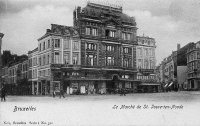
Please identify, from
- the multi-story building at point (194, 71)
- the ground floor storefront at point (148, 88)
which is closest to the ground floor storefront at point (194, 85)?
the multi-story building at point (194, 71)

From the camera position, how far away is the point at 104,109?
7.52 meters

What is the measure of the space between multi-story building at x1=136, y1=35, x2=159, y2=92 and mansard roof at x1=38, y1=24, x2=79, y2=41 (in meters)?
1.65

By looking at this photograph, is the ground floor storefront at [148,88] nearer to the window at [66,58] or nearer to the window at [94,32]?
the window at [94,32]

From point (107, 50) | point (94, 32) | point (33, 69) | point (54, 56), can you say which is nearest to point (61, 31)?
point (54, 56)

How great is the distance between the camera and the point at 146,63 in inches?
356

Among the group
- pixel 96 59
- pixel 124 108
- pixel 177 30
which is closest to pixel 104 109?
pixel 124 108

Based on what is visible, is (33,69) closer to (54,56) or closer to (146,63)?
(54,56)

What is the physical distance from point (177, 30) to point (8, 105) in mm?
4014

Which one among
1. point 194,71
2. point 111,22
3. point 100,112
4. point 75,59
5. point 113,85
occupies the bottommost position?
point 100,112

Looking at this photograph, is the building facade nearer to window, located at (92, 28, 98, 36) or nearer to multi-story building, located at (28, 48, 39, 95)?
window, located at (92, 28, 98, 36)

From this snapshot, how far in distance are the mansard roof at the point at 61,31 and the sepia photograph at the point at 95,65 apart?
3 centimetres

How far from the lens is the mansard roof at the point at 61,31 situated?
27.3 feet

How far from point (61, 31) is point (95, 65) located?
3.98 feet

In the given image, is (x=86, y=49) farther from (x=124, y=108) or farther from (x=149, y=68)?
(x=124, y=108)
